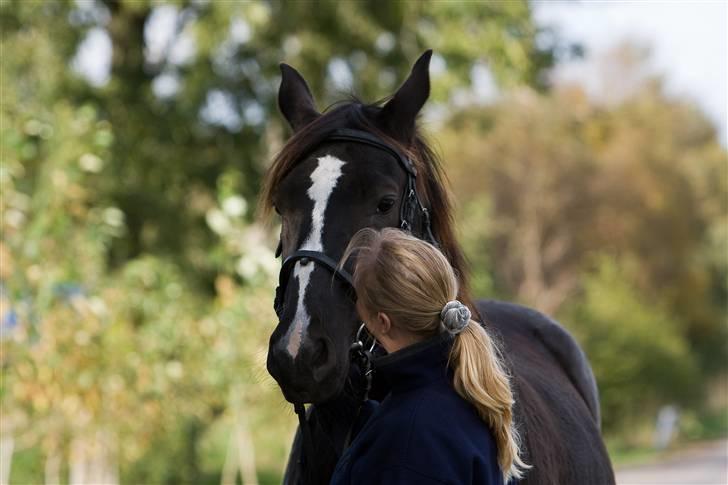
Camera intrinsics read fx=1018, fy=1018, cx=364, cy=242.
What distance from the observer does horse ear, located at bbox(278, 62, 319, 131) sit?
3562 mm

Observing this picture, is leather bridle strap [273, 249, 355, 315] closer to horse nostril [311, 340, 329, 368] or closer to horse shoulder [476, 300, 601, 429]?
horse nostril [311, 340, 329, 368]

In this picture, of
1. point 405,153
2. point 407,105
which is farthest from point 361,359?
point 407,105

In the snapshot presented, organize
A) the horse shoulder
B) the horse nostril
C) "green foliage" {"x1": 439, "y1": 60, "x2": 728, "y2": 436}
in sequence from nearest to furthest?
the horse nostril, the horse shoulder, "green foliage" {"x1": 439, "y1": 60, "x2": 728, "y2": 436}

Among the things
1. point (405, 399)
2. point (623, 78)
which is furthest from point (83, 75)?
point (623, 78)

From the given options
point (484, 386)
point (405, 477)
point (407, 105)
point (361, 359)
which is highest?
point (407, 105)

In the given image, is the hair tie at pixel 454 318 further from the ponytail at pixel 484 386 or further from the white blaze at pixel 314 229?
the white blaze at pixel 314 229

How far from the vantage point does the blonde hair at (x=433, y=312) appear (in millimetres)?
2297

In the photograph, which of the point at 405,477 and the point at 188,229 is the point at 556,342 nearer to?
the point at 405,477

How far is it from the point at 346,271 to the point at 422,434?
2.23 ft

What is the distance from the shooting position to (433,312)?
7.72ft

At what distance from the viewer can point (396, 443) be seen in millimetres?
2217

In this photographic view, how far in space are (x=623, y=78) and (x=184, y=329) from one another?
34.6 meters

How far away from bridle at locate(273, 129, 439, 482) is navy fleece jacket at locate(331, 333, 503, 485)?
43 cm

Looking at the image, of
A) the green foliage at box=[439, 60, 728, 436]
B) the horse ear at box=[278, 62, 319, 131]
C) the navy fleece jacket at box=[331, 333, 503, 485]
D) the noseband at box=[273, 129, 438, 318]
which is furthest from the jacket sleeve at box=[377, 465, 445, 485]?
the green foliage at box=[439, 60, 728, 436]
